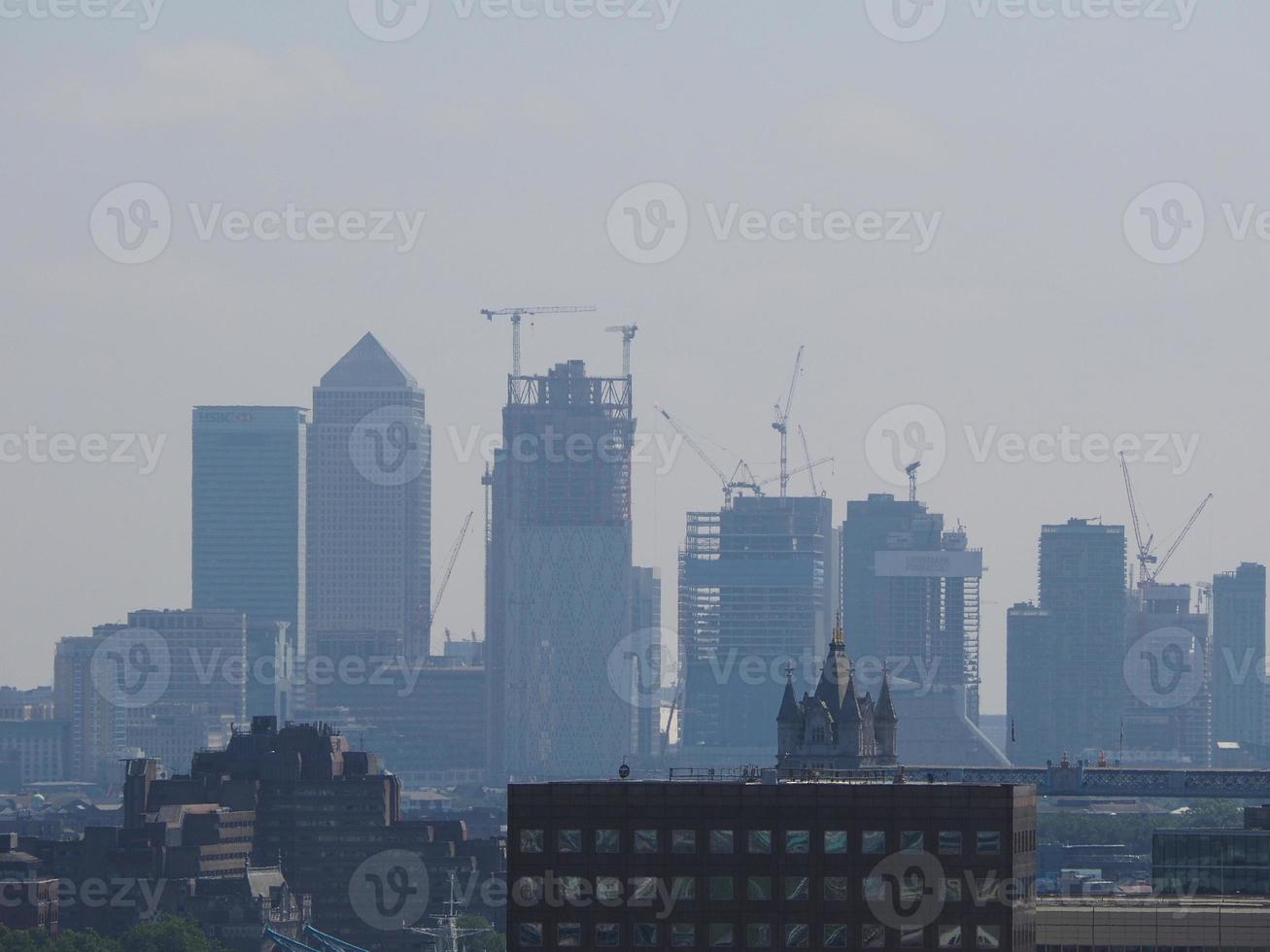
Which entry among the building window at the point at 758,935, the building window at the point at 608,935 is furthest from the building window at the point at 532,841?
the building window at the point at 758,935

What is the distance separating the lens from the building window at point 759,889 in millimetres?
87188

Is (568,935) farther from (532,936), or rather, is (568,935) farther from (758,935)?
(758,935)

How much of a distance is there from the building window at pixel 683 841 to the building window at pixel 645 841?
0.43m

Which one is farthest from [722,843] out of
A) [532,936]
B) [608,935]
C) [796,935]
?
[532,936]

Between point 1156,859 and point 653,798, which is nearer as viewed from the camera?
point 653,798

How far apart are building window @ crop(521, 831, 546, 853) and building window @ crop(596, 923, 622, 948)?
97.0 inches

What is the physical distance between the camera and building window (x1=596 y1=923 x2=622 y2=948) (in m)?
87.2

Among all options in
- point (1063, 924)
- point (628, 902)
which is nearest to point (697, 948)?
point (628, 902)

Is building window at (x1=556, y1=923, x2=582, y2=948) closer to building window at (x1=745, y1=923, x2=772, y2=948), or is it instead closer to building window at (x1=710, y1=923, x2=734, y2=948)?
building window at (x1=710, y1=923, x2=734, y2=948)

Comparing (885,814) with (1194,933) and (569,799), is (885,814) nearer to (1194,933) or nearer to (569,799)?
(569,799)

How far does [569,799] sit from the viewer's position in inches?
3482

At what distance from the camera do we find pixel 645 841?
8800 cm

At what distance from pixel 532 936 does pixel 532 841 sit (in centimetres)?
223

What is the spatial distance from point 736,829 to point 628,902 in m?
3.00
